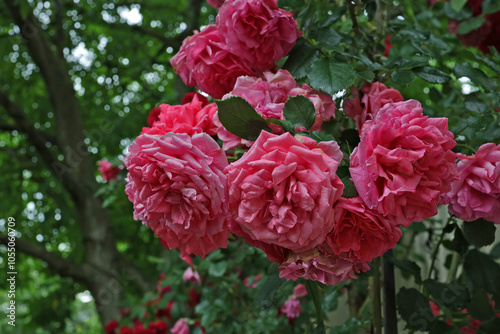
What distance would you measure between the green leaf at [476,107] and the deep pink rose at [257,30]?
0.41 meters

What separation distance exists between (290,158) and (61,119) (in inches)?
144

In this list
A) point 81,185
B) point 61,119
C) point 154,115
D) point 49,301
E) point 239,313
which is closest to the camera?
point 154,115

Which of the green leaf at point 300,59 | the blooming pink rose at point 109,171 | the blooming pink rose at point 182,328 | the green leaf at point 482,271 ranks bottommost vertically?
the blooming pink rose at point 182,328

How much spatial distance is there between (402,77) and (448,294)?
0.52 m

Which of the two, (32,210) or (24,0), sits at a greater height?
(24,0)

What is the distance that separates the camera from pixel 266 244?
665 millimetres

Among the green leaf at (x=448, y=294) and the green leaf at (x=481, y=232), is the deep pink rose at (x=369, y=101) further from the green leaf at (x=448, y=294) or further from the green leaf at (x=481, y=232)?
the green leaf at (x=448, y=294)

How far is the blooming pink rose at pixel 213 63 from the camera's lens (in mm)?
818

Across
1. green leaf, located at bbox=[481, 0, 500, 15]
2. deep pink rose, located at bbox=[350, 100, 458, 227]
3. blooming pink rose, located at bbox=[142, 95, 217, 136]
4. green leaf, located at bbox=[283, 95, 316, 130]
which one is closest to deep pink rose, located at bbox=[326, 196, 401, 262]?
deep pink rose, located at bbox=[350, 100, 458, 227]

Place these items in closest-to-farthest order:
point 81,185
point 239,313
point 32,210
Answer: point 239,313
point 81,185
point 32,210

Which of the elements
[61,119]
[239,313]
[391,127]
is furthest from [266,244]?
[61,119]

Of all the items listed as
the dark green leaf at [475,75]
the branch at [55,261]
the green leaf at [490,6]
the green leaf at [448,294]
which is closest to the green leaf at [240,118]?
the dark green leaf at [475,75]

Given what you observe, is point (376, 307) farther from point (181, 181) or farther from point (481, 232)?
point (181, 181)

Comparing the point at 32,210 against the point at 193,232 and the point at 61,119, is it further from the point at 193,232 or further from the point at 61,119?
the point at 193,232
